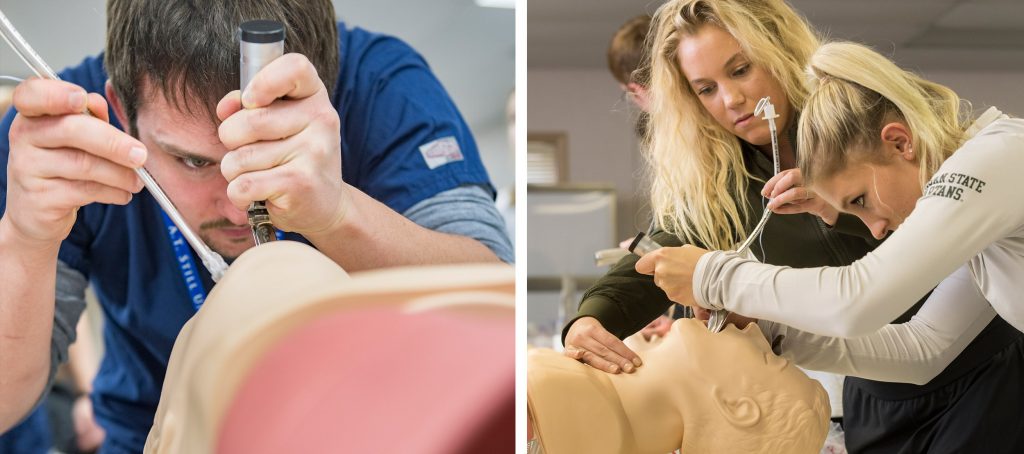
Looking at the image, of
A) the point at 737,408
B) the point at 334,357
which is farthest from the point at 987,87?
the point at 334,357

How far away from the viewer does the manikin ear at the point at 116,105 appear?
59.2 inches

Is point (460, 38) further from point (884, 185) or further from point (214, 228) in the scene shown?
point (884, 185)

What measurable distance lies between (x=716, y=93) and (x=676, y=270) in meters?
0.31

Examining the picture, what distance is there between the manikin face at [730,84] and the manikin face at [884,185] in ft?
0.47

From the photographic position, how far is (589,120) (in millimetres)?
1732

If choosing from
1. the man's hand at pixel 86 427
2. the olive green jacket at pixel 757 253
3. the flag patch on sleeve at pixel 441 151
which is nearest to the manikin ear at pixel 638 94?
the olive green jacket at pixel 757 253

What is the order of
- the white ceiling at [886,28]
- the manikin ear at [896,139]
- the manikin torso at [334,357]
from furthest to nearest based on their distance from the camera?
the white ceiling at [886,28] < the manikin ear at [896,139] < the manikin torso at [334,357]

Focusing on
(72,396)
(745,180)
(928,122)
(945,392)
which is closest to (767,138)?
(745,180)

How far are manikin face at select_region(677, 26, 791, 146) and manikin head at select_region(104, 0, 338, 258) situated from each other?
663 mm

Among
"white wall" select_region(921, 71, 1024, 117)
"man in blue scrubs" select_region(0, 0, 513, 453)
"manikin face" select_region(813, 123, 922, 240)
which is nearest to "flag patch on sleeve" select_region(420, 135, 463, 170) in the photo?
"man in blue scrubs" select_region(0, 0, 513, 453)

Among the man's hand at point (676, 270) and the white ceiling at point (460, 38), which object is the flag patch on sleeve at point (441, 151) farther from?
the man's hand at point (676, 270)

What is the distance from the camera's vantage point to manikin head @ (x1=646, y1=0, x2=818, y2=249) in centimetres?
161

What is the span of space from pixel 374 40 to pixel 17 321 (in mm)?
708

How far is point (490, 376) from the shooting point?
1.61 meters
